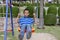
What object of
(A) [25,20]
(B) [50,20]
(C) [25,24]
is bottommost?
(B) [50,20]

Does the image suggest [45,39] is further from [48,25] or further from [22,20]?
[48,25]

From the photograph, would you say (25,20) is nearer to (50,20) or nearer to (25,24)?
(25,24)

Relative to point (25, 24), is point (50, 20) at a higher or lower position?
lower

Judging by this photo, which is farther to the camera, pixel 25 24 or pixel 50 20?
pixel 50 20

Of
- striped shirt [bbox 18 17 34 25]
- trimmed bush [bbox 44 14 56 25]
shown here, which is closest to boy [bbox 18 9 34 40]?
striped shirt [bbox 18 17 34 25]

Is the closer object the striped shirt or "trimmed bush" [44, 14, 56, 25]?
the striped shirt

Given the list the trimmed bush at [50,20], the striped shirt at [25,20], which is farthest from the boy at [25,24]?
the trimmed bush at [50,20]

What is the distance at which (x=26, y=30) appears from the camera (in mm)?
6898

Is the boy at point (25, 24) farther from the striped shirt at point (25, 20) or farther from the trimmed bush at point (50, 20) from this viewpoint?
the trimmed bush at point (50, 20)

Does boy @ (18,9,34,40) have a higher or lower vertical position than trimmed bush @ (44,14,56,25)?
higher

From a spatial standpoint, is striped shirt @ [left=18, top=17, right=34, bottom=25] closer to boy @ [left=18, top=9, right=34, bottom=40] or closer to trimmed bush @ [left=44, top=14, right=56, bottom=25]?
boy @ [left=18, top=9, right=34, bottom=40]

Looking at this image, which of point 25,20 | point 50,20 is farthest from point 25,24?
point 50,20

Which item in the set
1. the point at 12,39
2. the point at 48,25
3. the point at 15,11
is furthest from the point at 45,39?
the point at 15,11

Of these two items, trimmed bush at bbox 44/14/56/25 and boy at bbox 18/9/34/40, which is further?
trimmed bush at bbox 44/14/56/25
